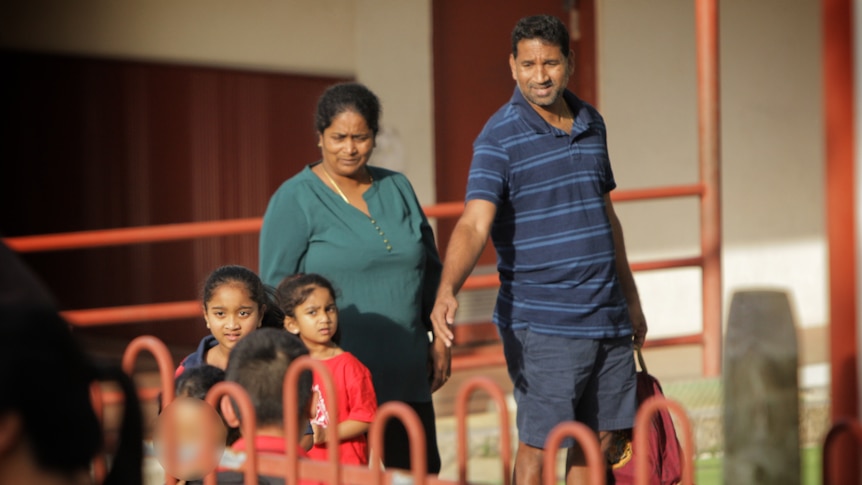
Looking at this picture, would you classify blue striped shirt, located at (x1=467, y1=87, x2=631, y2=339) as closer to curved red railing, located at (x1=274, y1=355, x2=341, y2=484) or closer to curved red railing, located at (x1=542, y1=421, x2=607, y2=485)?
curved red railing, located at (x1=274, y1=355, x2=341, y2=484)

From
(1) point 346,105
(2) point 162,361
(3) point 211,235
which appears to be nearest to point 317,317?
(1) point 346,105

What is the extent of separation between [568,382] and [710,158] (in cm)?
254

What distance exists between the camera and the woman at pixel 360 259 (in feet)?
12.6

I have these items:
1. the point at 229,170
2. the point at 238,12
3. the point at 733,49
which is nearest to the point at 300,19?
the point at 238,12

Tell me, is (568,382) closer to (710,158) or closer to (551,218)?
(551,218)

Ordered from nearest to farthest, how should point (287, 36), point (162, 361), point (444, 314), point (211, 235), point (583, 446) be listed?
point (583, 446)
point (162, 361)
point (444, 314)
point (211, 235)
point (287, 36)

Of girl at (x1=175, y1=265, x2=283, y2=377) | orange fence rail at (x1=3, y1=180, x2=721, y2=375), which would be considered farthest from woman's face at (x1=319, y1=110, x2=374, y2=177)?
orange fence rail at (x1=3, y1=180, x2=721, y2=375)

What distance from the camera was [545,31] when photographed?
11.7 feet

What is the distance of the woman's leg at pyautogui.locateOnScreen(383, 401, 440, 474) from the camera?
151 inches

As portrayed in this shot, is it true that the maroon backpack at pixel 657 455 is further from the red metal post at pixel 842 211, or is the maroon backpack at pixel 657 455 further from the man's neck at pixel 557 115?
the red metal post at pixel 842 211

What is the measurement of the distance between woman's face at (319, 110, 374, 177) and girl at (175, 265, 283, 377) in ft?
1.57

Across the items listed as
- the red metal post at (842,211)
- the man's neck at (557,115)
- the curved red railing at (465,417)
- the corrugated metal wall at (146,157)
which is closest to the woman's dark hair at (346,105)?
Answer: the man's neck at (557,115)

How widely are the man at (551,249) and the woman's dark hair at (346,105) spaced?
0.49 meters

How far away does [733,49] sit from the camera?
762 centimetres
